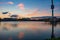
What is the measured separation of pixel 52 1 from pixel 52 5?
47cm

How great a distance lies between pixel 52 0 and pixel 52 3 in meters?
0.33

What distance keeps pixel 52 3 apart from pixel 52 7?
441 mm

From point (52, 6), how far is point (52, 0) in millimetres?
676

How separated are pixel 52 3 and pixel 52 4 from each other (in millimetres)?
111

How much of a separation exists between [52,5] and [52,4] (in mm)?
130

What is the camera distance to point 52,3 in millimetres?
17391

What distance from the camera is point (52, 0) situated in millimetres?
17438

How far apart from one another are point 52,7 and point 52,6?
110 mm

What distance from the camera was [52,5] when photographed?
1731 cm

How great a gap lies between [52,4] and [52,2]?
22 centimetres

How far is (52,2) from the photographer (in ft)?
57.1

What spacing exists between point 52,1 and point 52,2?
0.12 metres

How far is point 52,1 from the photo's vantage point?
17.5 meters

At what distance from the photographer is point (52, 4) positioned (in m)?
17.4
